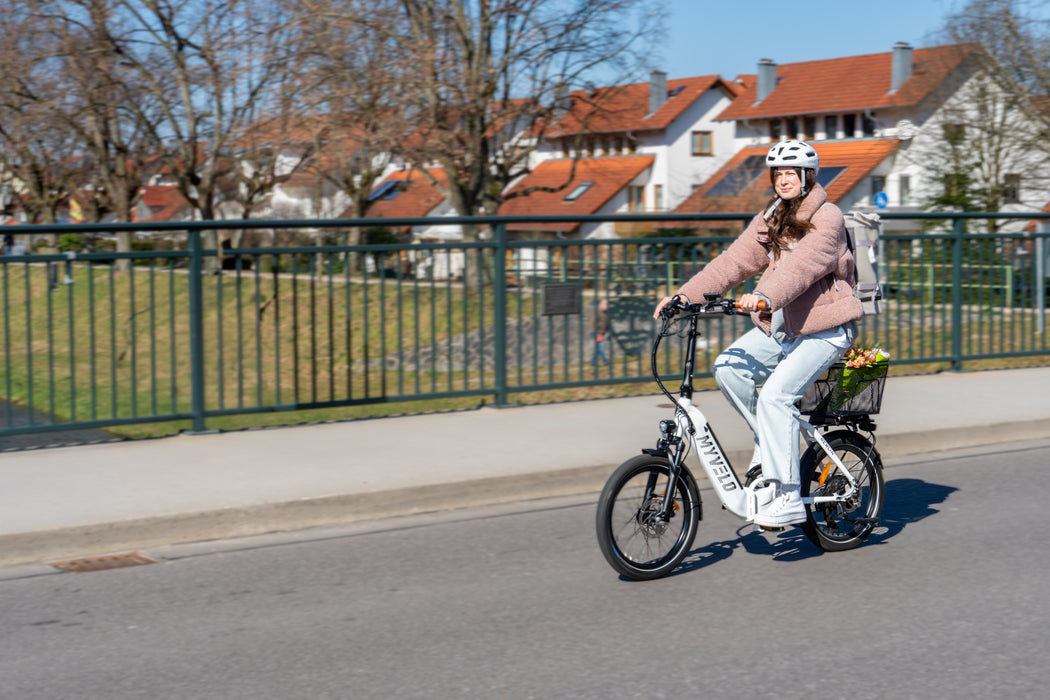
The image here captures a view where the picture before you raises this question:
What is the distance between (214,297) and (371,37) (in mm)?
20574

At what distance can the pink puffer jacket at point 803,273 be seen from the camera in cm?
518

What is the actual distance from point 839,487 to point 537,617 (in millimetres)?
1736

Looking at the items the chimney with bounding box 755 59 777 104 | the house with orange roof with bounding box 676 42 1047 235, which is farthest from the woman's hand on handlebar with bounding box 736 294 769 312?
the chimney with bounding box 755 59 777 104

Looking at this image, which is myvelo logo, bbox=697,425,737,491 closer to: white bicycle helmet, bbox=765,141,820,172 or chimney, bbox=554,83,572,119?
white bicycle helmet, bbox=765,141,820,172

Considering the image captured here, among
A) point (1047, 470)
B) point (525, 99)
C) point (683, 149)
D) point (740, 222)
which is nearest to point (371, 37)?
point (525, 99)

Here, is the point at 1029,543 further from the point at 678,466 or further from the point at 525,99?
the point at 525,99

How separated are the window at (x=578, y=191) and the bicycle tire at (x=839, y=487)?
214ft

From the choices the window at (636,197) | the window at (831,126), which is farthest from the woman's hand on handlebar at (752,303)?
the window at (636,197)

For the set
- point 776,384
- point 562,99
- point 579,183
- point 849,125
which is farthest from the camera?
point 579,183

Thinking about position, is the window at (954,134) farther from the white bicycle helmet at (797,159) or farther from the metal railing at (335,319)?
the white bicycle helmet at (797,159)

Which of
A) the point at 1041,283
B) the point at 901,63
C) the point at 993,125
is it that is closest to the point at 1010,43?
the point at 993,125

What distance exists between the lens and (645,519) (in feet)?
17.4

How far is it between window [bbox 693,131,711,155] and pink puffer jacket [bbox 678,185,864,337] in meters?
73.2

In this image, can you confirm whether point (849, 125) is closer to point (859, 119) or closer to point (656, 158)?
point (859, 119)
